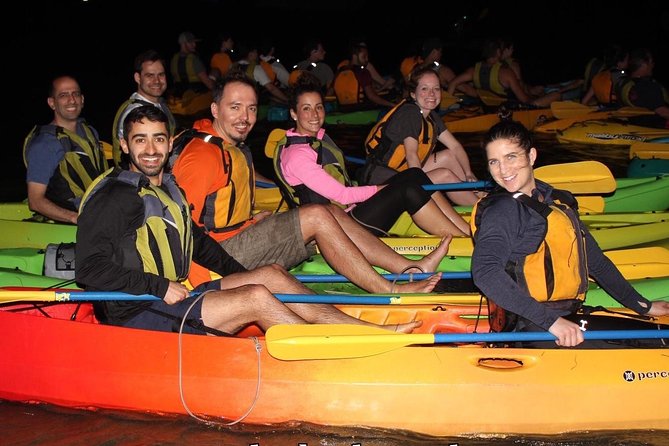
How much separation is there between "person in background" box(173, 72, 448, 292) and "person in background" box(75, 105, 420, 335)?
438mm

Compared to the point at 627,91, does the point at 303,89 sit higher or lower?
lower

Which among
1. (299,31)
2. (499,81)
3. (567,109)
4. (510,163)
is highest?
(299,31)

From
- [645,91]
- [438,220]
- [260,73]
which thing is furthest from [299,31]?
[438,220]

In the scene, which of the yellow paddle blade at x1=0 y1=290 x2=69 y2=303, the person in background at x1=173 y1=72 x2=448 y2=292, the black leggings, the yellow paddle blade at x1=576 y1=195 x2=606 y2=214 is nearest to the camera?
the yellow paddle blade at x1=0 y1=290 x2=69 y2=303

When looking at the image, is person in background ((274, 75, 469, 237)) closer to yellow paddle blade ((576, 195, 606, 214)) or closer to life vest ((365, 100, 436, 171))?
life vest ((365, 100, 436, 171))

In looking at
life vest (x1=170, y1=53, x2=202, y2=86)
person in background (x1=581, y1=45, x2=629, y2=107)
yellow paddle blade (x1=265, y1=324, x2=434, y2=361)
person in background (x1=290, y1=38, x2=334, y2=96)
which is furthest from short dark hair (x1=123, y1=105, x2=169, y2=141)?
life vest (x1=170, y1=53, x2=202, y2=86)

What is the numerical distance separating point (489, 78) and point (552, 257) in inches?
362

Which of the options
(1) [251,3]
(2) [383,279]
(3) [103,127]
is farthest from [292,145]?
(1) [251,3]

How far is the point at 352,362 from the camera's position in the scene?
398cm

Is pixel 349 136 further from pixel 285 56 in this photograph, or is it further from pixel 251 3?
pixel 251 3

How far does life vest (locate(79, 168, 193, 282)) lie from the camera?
380 cm

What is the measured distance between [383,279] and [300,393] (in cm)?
97

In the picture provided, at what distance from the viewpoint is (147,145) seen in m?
3.87

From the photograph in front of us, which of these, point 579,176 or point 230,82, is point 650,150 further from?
point 230,82
